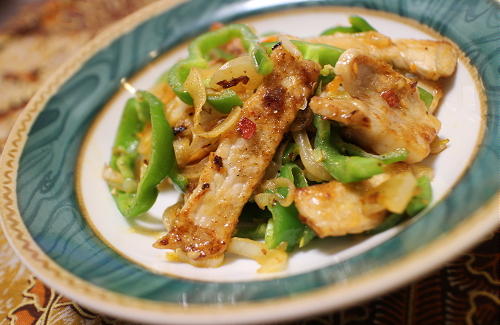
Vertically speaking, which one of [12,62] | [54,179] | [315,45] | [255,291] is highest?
[315,45]

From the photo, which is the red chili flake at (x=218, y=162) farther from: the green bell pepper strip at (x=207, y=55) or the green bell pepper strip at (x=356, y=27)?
the green bell pepper strip at (x=356, y=27)

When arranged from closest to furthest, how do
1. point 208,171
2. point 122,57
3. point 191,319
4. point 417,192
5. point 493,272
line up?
point 191,319 → point 417,192 → point 493,272 → point 208,171 → point 122,57

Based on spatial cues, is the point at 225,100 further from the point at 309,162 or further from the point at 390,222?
the point at 390,222

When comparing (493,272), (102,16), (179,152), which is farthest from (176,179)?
(102,16)

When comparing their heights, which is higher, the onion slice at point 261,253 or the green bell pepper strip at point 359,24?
the green bell pepper strip at point 359,24

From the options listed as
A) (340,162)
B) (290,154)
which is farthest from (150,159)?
(340,162)

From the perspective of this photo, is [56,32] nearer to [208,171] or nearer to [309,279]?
[208,171]

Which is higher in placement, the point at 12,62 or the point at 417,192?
the point at 417,192

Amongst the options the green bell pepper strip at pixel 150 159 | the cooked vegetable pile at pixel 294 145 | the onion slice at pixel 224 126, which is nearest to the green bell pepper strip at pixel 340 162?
the cooked vegetable pile at pixel 294 145
